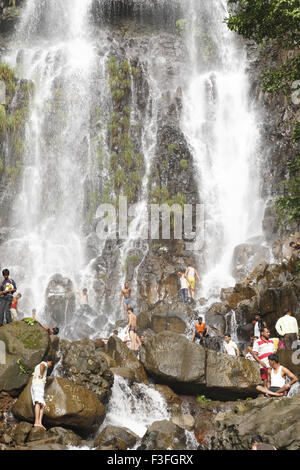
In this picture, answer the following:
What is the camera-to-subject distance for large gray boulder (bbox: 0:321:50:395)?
8.54 meters

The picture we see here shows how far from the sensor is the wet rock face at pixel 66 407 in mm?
8055

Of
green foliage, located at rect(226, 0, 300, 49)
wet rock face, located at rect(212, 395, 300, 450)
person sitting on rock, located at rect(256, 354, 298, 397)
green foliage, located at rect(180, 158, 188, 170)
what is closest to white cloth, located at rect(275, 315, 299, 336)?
person sitting on rock, located at rect(256, 354, 298, 397)

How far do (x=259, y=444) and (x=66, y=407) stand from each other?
158 inches

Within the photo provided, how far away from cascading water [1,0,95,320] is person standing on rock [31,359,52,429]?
37.6 ft

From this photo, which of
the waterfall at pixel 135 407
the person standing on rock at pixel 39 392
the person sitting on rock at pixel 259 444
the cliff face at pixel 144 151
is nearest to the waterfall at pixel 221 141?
the cliff face at pixel 144 151

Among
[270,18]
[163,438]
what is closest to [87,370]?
[163,438]

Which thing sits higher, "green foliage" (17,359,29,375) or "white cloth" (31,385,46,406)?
"green foliage" (17,359,29,375)

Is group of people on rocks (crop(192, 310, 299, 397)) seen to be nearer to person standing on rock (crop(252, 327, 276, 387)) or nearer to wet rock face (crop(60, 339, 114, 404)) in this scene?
person standing on rock (crop(252, 327, 276, 387))

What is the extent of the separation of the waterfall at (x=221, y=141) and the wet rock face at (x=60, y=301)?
6754mm

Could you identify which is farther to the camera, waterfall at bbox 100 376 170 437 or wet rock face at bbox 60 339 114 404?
waterfall at bbox 100 376 170 437

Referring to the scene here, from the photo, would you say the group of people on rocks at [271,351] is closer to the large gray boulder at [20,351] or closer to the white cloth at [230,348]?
the white cloth at [230,348]

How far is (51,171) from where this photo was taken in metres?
24.8

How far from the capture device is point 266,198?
23250mm

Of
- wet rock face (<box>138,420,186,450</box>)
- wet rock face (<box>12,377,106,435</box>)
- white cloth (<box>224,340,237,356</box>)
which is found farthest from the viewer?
white cloth (<box>224,340,237,356</box>)
